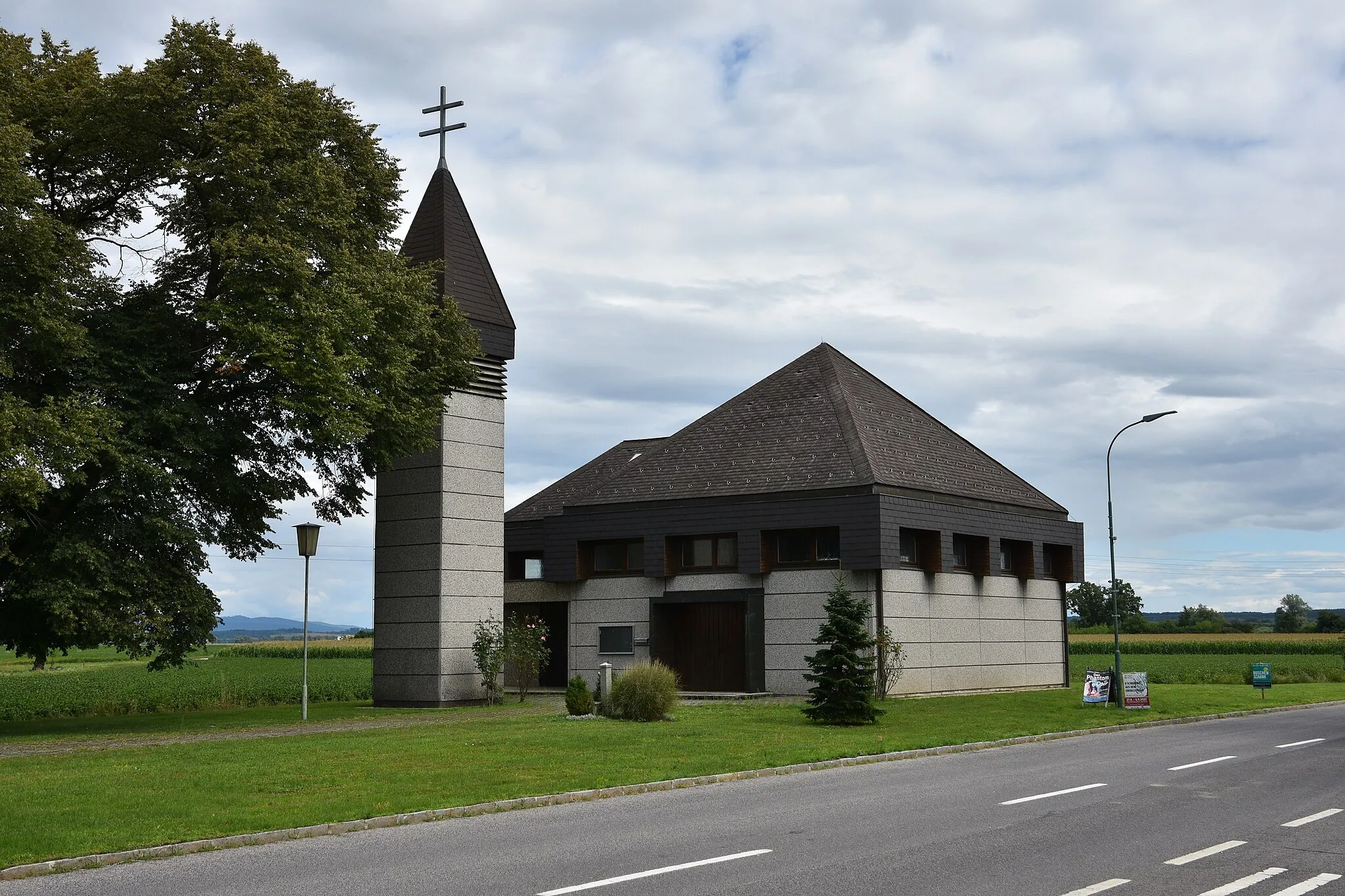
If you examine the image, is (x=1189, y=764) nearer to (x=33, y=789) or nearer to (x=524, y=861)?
(x=524, y=861)

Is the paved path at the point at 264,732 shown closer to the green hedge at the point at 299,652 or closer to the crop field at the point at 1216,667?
the crop field at the point at 1216,667

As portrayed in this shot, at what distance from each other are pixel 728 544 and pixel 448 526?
10.0 metres

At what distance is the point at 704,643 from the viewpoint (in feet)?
127

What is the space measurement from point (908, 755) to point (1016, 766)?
7.31 feet

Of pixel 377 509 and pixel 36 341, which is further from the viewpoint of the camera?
pixel 377 509

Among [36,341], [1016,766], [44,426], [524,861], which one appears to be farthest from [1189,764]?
[36,341]

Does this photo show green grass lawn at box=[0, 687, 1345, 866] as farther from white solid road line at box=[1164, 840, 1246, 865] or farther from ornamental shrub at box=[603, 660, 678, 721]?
white solid road line at box=[1164, 840, 1246, 865]

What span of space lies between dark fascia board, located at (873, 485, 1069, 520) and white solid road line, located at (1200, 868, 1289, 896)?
25.3m

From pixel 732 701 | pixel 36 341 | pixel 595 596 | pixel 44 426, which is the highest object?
pixel 36 341

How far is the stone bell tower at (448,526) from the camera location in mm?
31797

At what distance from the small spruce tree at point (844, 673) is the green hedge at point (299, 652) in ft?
187

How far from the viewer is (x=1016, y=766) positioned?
19.1m

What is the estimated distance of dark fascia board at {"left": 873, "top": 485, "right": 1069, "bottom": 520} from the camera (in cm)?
3609

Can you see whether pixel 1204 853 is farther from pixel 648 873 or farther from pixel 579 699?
pixel 579 699
